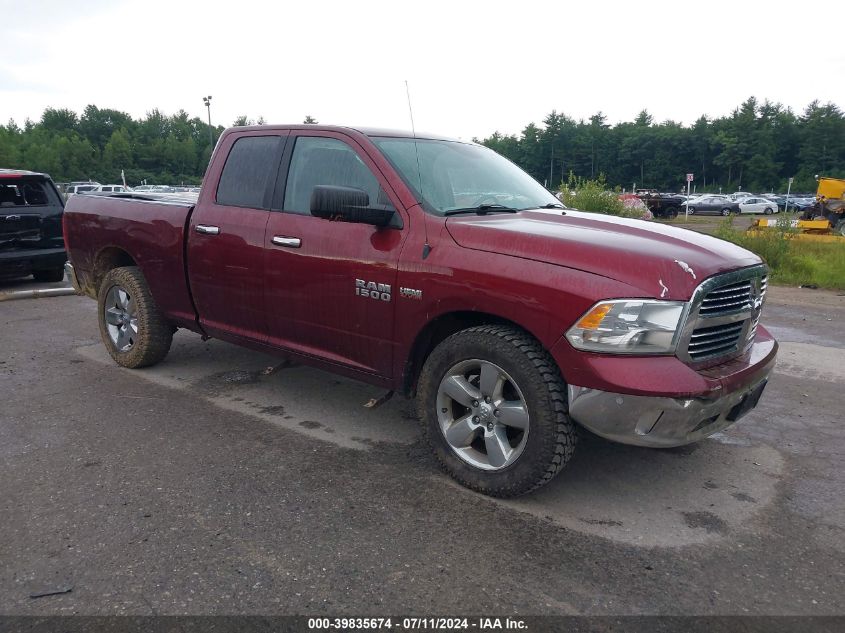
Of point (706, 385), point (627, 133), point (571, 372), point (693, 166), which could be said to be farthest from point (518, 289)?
point (627, 133)

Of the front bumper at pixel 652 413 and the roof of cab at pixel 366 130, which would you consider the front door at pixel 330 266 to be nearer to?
the roof of cab at pixel 366 130

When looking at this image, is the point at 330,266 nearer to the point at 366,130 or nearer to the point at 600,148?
the point at 366,130

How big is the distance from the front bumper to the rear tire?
31.3 feet

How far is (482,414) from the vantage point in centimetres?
338

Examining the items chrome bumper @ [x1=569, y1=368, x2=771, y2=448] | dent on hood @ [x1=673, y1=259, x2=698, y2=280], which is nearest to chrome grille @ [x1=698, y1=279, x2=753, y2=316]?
dent on hood @ [x1=673, y1=259, x2=698, y2=280]

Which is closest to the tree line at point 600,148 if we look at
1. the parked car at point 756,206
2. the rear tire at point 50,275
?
the parked car at point 756,206

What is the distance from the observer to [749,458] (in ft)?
13.2

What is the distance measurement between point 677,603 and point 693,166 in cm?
10601

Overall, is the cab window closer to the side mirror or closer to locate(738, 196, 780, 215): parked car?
the side mirror

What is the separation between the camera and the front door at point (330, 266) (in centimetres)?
374

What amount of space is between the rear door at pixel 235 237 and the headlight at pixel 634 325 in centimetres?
232

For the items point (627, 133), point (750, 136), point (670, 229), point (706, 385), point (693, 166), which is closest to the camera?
point (706, 385)

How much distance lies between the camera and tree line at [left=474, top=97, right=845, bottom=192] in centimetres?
8481

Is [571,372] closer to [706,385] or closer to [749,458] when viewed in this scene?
[706,385]
